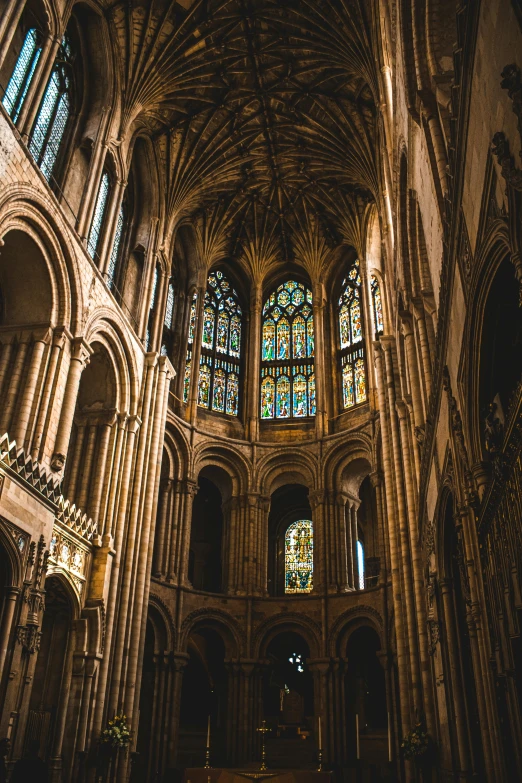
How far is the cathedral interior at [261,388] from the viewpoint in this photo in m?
8.50

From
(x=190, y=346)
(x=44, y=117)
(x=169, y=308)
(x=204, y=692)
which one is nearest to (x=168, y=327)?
(x=169, y=308)

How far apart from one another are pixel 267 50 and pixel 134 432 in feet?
45.1

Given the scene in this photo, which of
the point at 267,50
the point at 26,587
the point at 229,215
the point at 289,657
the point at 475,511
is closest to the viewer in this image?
the point at 475,511

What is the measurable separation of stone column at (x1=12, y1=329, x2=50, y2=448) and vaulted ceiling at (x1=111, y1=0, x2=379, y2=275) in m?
8.98

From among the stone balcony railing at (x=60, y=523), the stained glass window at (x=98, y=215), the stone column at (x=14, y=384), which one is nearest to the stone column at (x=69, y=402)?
the stone balcony railing at (x=60, y=523)

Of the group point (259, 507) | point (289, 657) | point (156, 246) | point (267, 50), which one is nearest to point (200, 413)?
point (259, 507)

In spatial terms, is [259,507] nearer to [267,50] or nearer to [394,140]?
[394,140]

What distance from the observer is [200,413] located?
1095 inches

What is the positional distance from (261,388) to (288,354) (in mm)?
2018

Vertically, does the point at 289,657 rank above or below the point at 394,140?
below

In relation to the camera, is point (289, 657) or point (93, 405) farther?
point (289, 657)

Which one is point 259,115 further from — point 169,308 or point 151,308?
point 151,308

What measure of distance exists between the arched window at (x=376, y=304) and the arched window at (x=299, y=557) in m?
8.47

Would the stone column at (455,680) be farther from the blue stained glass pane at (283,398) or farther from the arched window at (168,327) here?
the arched window at (168,327)
